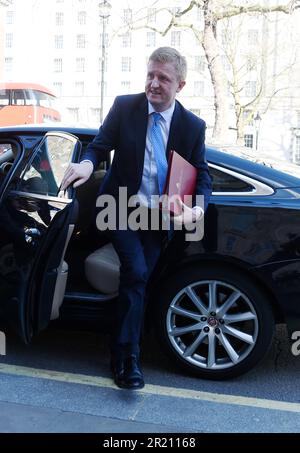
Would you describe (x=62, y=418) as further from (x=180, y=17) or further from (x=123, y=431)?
(x=180, y=17)

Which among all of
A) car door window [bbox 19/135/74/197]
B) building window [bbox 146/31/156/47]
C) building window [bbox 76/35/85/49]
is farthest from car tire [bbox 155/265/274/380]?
building window [bbox 76/35/85/49]

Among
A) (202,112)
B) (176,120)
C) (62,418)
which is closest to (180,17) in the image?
(176,120)

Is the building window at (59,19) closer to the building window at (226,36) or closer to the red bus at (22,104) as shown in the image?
the red bus at (22,104)

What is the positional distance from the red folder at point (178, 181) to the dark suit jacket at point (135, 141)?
0.05 metres

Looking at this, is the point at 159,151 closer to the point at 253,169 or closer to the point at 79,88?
the point at 253,169

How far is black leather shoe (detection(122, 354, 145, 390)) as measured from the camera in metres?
3.24

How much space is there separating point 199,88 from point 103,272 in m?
56.5

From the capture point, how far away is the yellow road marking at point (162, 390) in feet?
10.2

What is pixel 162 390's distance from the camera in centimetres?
326

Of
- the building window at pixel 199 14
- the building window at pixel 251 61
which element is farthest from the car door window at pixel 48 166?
the building window at pixel 251 61

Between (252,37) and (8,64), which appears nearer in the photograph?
(252,37)

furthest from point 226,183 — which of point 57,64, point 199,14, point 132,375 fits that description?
point 57,64

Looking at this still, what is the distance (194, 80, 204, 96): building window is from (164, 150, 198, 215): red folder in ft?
184

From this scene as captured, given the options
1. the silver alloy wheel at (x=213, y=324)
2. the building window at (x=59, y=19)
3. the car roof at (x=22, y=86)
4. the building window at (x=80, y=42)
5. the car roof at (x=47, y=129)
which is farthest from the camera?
the building window at (x=59, y=19)
